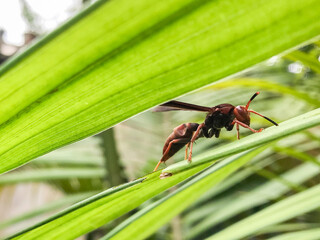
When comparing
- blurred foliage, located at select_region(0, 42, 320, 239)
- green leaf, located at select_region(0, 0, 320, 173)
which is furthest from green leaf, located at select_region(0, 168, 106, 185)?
green leaf, located at select_region(0, 0, 320, 173)

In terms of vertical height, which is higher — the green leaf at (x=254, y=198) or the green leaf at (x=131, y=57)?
the green leaf at (x=254, y=198)

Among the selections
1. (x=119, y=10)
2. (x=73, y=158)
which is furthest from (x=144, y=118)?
(x=119, y=10)

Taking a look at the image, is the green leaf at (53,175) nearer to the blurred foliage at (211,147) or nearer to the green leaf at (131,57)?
the blurred foliage at (211,147)

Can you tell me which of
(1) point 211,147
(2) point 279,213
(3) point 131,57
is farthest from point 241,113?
(1) point 211,147

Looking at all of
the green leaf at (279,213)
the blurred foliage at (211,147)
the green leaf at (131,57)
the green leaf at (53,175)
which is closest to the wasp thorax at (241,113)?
the green leaf at (279,213)

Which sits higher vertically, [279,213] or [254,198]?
[254,198]

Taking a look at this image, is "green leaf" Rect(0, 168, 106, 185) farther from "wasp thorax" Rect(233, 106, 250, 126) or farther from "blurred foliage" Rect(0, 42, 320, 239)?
"wasp thorax" Rect(233, 106, 250, 126)

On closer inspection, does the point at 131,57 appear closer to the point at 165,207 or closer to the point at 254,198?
the point at 165,207

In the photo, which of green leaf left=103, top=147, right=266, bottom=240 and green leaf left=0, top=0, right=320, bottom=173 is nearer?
green leaf left=0, top=0, right=320, bottom=173
